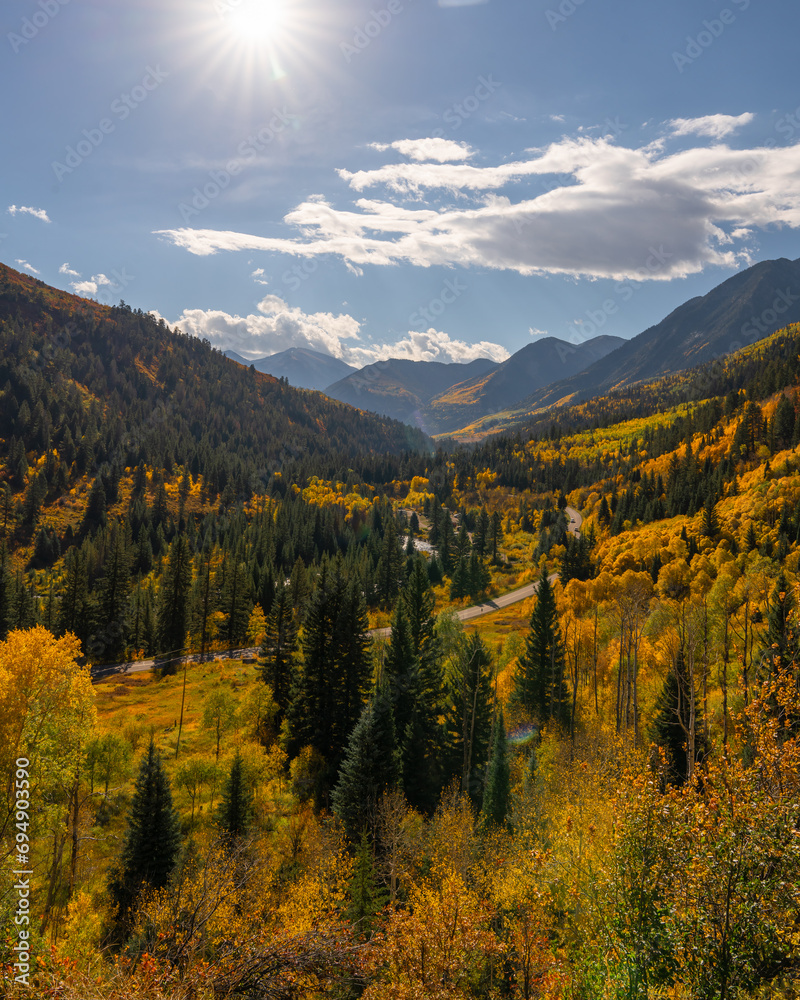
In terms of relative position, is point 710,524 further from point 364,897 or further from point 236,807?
point 236,807

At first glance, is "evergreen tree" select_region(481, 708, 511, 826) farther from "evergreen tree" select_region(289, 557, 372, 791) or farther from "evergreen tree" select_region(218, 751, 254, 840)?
"evergreen tree" select_region(218, 751, 254, 840)

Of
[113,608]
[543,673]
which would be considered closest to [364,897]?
[543,673]

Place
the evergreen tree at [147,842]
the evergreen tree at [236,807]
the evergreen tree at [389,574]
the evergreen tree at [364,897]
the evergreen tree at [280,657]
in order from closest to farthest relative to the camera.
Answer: the evergreen tree at [364,897] → the evergreen tree at [147,842] → the evergreen tree at [236,807] → the evergreen tree at [280,657] → the evergreen tree at [389,574]

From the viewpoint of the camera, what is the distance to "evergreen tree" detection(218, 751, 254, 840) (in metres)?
41.3

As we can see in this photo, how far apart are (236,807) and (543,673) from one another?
129 feet

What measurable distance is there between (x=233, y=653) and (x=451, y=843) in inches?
2759

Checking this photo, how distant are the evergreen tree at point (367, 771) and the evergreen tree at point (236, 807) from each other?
290 inches

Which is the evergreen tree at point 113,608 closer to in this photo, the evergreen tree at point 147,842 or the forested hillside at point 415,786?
the forested hillside at point 415,786

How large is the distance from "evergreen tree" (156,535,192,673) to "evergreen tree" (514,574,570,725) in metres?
66.3

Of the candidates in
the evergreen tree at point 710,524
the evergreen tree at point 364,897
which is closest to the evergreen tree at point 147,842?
the evergreen tree at point 364,897

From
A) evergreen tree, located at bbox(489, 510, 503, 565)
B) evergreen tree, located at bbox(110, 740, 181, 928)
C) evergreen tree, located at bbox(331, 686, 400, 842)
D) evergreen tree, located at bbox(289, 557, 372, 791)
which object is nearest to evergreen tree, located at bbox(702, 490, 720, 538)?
evergreen tree, located at bbox(489, 510, 503, 565)

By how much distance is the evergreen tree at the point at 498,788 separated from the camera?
152ft

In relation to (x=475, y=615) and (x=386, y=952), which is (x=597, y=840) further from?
(x=475, y=615)

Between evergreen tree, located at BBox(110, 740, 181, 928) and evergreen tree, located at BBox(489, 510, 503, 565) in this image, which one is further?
evergreen tree, located at BBox(489, 510, 503, 565)
